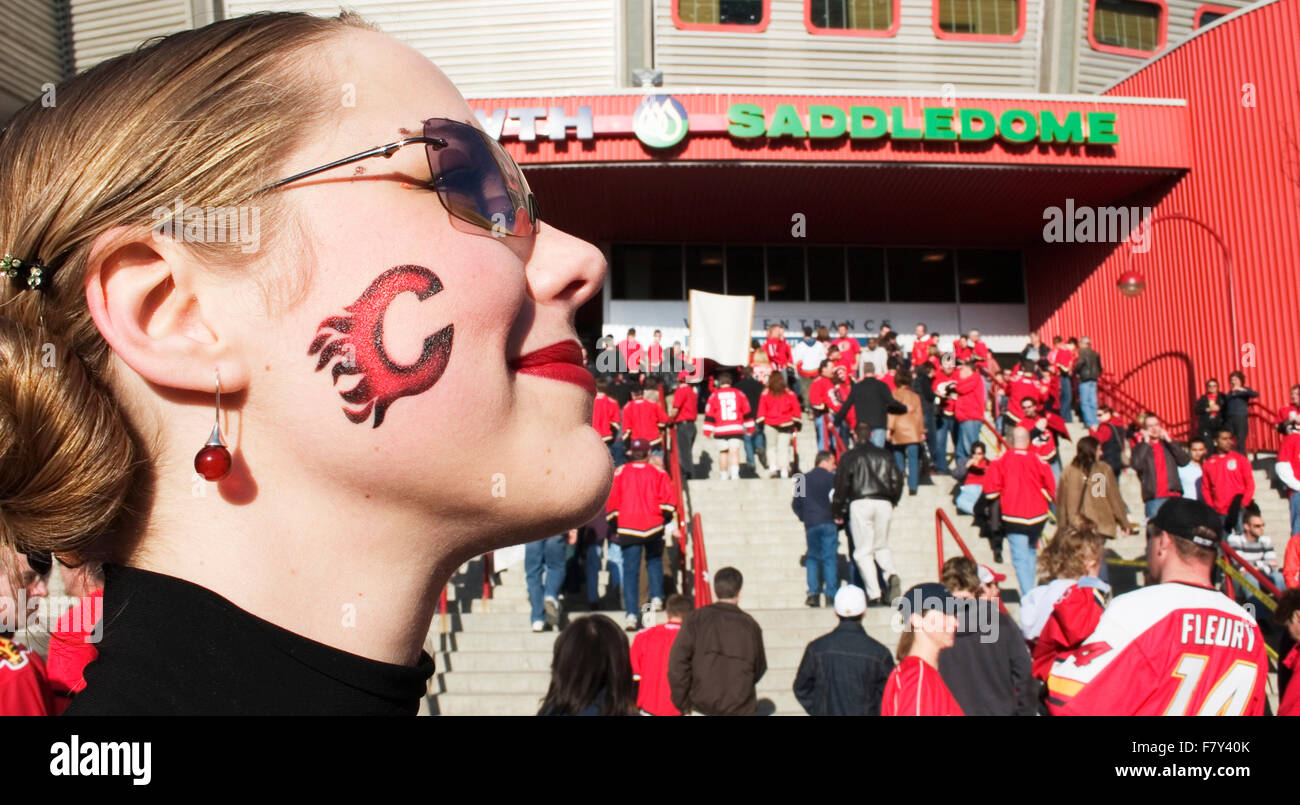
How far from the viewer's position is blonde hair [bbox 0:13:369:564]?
1.04 meters

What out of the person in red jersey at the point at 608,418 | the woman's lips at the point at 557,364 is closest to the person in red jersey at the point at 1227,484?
Answer: the person in red jersey at the point at 608,418

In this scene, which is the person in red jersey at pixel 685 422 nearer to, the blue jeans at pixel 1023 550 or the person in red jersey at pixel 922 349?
the blue jeans at pixel 1023 550

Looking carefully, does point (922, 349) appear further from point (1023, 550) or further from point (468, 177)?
point (468, 177)

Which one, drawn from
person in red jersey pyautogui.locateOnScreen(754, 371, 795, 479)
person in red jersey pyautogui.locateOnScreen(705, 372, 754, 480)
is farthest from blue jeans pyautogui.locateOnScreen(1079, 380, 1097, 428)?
person in red jersey pyautogui.locateOnScreen(705, 372, 754, 480)

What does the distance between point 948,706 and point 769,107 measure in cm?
1545

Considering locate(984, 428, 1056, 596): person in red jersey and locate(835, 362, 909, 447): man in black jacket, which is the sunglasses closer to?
locate(984, 428, 1056, 596): person in red jersey

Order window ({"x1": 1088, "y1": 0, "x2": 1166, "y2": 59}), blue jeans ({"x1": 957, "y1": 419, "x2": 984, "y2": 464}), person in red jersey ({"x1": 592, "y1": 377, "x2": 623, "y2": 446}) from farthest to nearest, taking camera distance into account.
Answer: window ({"x1": 1088, "y1": 0, "x2": 1166, "y2": 59})
blue jeans ({"x1": 957, "y1": 419, "x2": 984, "y2": 464})
person in red jersey ({"x1": 592, "y1": 377, "x2": 623, "y2": 446})

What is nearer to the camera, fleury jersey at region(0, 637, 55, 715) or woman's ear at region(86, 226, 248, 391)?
woman's ear at region(86, 226, 248, 391)

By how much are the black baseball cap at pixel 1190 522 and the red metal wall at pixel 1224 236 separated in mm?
14927

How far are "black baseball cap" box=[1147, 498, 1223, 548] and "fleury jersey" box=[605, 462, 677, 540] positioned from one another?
5.74 metres

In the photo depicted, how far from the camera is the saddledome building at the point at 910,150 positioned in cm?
1864

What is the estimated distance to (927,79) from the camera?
72.1 feet
